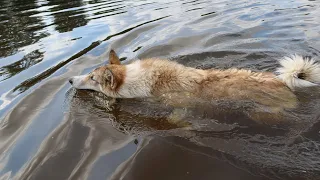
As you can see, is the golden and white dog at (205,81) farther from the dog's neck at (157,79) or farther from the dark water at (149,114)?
the dark water at (149,114)

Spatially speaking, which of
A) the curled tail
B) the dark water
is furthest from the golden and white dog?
the dark water

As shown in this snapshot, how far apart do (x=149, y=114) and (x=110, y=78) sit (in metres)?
1.11

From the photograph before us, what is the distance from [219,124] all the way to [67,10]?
1237 centimetres

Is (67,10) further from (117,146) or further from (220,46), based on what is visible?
(117,146)

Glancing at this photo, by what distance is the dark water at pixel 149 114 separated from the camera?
3.64 meters

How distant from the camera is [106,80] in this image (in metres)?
5.79

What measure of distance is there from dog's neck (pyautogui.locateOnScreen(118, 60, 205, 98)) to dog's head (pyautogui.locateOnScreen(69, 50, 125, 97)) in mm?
121

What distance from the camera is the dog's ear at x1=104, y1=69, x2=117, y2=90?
18.4ft

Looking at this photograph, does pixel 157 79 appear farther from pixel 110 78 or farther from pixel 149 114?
pixel 110 78

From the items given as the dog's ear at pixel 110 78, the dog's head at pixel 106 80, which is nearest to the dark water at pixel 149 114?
the dog's head at pixel 106 80

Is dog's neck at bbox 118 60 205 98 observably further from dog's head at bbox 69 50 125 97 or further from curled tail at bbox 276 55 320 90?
curled tail at bbox 276 55 320 90

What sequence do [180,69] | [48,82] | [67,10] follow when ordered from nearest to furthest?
[180,69] < [48,82] < [67,10]

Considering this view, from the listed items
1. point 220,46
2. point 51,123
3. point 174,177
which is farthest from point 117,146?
point 220,46

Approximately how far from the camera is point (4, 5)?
58.4 ft
